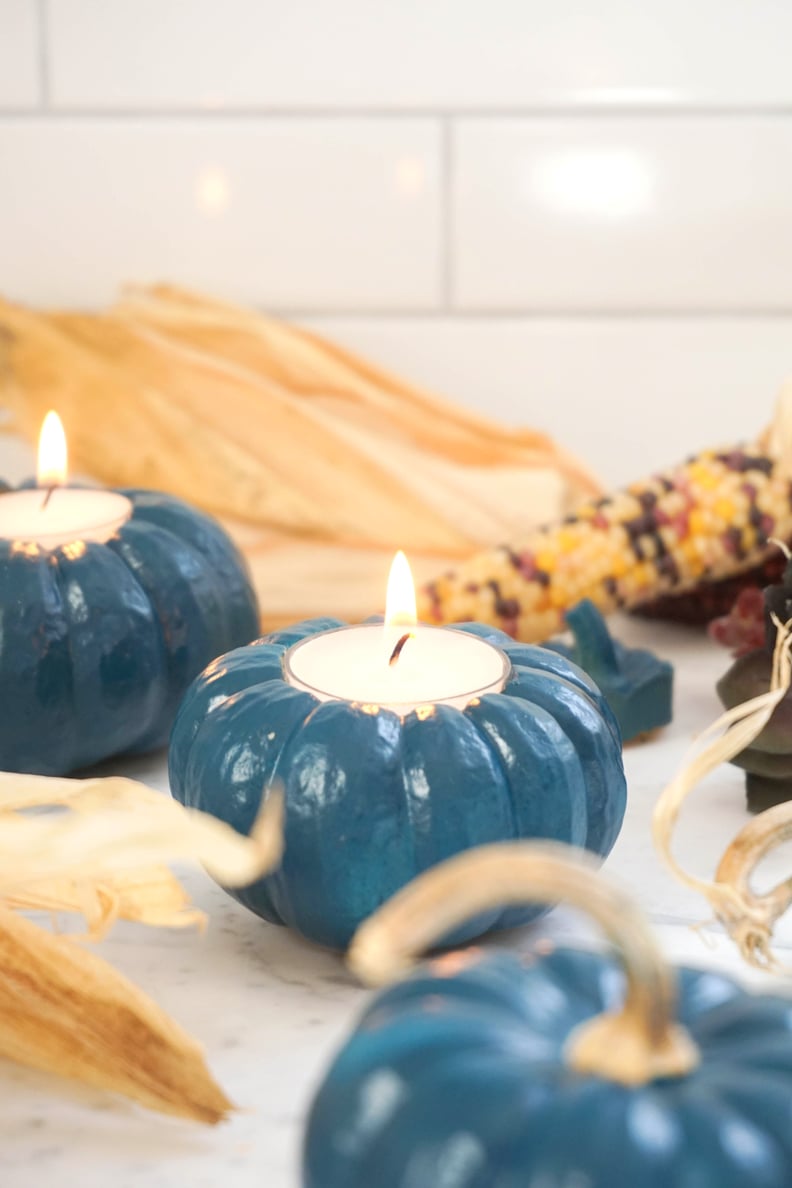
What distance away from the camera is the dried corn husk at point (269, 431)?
104 centimetres

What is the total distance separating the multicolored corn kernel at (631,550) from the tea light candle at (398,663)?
18cm

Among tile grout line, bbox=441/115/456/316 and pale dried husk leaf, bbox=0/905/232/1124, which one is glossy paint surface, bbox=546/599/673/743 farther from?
tile grout line, bbox=441/115/456/316

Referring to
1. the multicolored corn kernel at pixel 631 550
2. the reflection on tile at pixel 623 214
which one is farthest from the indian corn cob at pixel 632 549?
A: the reflection on tile at pixel 623 214

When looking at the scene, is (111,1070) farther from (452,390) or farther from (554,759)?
(452,390)

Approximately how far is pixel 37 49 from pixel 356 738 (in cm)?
71

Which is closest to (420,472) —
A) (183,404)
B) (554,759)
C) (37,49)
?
(183,404)

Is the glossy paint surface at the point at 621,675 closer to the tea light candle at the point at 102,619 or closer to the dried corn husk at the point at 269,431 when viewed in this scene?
the tea light candle at the point at 102,619

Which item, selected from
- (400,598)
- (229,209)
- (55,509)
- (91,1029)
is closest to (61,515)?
(55,509)

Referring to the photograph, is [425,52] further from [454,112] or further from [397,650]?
[397,650]

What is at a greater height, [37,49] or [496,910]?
[37,49]

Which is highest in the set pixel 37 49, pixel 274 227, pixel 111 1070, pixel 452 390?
pixel 37 49

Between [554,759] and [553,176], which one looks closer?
[554,759]

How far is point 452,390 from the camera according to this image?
1075mm

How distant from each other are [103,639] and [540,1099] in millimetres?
386
